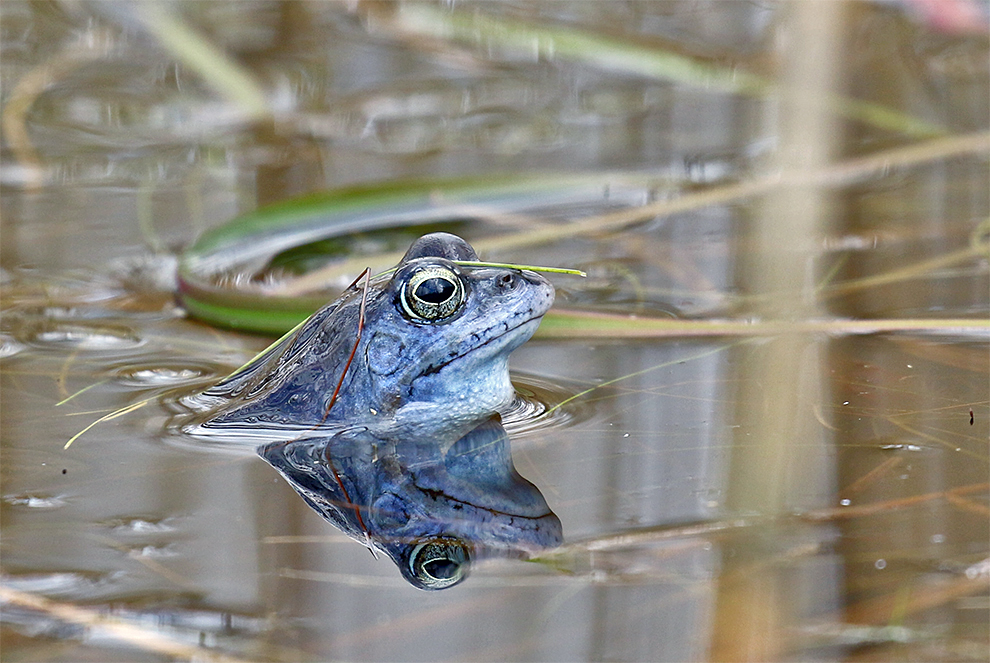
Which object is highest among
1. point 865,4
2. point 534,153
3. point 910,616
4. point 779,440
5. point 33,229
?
point 865,4

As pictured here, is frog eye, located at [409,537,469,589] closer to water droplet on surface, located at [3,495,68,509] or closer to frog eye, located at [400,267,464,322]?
frog eye, located at [400,267,464,322]

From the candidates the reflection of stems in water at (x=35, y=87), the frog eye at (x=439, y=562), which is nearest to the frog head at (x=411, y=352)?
the frog eye at (x=439, y=562)

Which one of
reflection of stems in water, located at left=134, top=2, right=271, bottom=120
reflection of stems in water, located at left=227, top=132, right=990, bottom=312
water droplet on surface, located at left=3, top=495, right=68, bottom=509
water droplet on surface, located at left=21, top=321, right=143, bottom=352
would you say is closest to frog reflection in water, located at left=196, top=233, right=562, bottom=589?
Answer: water droplet on surface, located at left=3, top=495, right=68, bottom=509

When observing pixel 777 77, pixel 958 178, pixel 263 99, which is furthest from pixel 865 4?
pixel 263 99

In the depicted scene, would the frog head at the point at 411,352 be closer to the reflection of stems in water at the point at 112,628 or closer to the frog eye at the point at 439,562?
the frog eye at the point at 439,562

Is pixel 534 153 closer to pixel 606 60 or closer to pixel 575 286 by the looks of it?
pixel 606 60

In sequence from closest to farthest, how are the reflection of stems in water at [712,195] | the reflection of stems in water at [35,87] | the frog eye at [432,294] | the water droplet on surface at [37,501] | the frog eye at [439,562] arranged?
1. the frog eye at [439,562]
2. the water droplet on surface at [37,501]
3. the frog eye at [432,294]
4. the reflection of stems in water at [712,195]
5. the reflection of stems in water at [35,87]

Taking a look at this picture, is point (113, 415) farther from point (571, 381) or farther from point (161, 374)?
point (571, 381)
